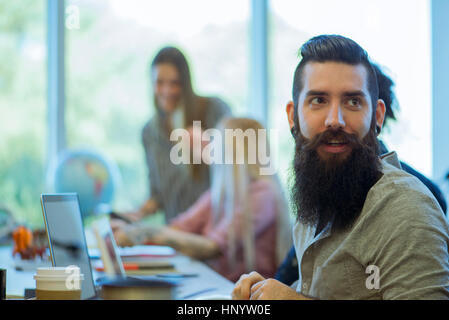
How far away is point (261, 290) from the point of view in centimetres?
102

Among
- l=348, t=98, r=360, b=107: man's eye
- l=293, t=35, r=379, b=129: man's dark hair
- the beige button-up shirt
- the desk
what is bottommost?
the desk

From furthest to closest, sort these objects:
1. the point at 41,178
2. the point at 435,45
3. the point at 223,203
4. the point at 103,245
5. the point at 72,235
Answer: the point at 41,178, the point at 223,203, the point at 435,45, the point at 103,245, the point at 72,235

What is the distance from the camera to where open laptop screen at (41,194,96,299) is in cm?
127

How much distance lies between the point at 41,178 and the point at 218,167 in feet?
4.98

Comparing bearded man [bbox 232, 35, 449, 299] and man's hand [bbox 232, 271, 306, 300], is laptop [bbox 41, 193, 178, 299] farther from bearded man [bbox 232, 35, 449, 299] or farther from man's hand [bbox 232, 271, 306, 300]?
bearded man [bbox 232, 35, 449, 299]

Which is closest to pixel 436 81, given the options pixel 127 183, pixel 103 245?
pixel 103 245

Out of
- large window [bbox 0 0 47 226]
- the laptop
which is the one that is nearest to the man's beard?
the laptop

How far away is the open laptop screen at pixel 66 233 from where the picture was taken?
4.18ft

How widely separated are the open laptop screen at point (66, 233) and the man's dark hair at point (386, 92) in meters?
0.64

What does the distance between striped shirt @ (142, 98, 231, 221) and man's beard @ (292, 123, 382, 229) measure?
7.03ft

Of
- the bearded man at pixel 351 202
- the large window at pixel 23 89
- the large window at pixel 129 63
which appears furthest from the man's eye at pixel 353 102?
the large window at pixel 129 63

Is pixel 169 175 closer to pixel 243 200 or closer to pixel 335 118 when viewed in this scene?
pixel 243 200

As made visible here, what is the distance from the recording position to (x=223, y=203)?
2.63 metres
